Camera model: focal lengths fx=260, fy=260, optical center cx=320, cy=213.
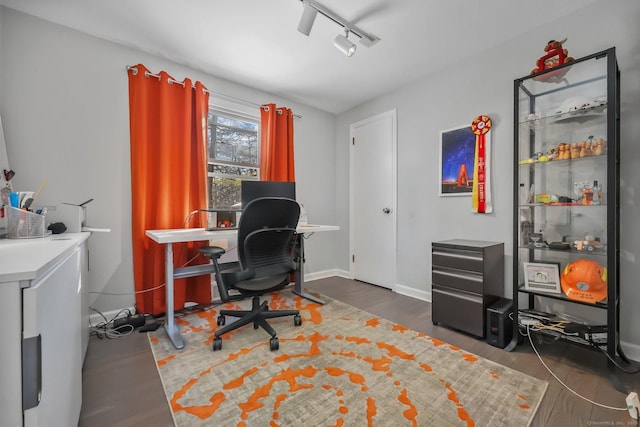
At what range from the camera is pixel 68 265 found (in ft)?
3.46

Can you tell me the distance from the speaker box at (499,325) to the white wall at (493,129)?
41 centimetres

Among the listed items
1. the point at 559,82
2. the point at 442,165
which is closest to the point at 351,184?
the point at 442,165

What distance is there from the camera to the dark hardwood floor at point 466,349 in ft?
4.18

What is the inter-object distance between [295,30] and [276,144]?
136 centimetres

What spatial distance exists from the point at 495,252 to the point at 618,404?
42.0 inches

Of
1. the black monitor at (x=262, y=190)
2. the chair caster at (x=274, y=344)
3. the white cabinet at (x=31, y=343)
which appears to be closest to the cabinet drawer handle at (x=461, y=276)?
the chair caster at (x=274, y=344)

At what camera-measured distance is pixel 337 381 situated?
1.53 meters

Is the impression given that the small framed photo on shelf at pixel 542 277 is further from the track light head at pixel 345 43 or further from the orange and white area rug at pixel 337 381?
the track light head at pixel 345 43

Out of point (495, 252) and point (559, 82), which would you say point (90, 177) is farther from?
point (559, 82)

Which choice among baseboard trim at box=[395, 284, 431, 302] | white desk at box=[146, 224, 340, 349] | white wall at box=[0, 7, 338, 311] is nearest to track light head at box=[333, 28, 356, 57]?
white wall at box=[0, 7, 338, 311]

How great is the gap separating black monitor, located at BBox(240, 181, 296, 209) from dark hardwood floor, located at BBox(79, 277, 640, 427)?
1.44m

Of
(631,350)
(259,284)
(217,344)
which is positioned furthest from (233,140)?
(631,350)

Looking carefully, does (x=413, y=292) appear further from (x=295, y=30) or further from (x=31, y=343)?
(x=31, y=343)

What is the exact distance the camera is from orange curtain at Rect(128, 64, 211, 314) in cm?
236
